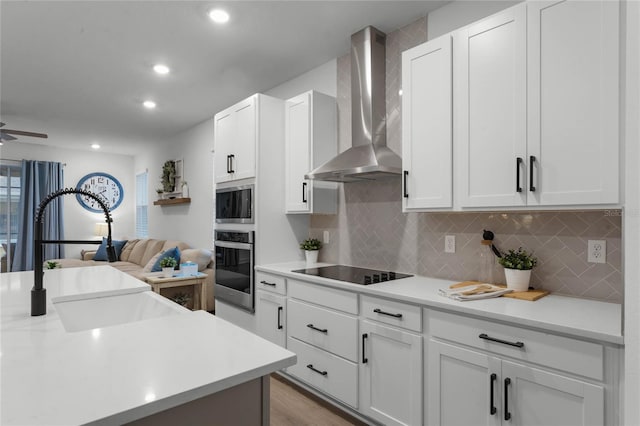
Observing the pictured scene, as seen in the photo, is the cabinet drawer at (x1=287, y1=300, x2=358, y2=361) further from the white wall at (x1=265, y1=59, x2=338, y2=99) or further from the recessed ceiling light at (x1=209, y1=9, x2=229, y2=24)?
the recessed ceiling light at (x1=209, y1=9, x2=229, y2=24)

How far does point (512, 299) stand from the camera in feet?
6.03

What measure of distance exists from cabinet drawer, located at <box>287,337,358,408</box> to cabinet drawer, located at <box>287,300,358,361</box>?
5 centimetres

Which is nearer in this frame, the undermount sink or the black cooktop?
the undermount sink

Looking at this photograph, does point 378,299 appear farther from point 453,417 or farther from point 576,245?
point 576,245

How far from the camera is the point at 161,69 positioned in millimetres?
3547

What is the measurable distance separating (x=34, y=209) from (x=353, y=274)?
7082 mm

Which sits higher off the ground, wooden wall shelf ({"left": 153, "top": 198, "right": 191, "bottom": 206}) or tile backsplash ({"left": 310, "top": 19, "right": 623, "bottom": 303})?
wooden wall shelf ({"left": 153, "top": 198, "right": 191, "bottom": 206})

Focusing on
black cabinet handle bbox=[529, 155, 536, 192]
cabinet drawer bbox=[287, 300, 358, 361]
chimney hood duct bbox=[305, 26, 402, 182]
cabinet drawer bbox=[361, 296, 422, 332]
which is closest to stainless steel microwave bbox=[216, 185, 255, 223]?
chimney hood duct bbox=[305, 26, 402, 182]

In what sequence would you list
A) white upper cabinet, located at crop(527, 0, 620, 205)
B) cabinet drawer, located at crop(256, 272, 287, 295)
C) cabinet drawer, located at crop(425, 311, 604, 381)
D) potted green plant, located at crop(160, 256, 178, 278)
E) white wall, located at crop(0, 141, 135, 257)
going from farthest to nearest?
1. white wall, located at crop(0, 141, 135, 257)
2. potted green plant, located at crop(160, 256, 178, 278)
3. cabinet drawer, located at crop(256, 272, 287, 295)
4. white upper cabinet, located at crop(527, 0, 620, 205)
5. cabinet drawer, located at crop(425, 311, 604, 381)

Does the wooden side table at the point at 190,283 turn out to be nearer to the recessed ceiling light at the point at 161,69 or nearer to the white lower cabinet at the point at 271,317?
the white lower cabinet at the point at 271,317

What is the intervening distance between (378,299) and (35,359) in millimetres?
1604

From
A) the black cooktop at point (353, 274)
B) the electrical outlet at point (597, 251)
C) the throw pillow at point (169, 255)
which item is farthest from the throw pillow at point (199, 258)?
the electrical outlet at point (597, 251)

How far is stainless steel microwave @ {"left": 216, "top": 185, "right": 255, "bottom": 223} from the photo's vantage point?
3.19m

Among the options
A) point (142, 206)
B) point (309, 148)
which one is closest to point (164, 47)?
point (309, 148)
